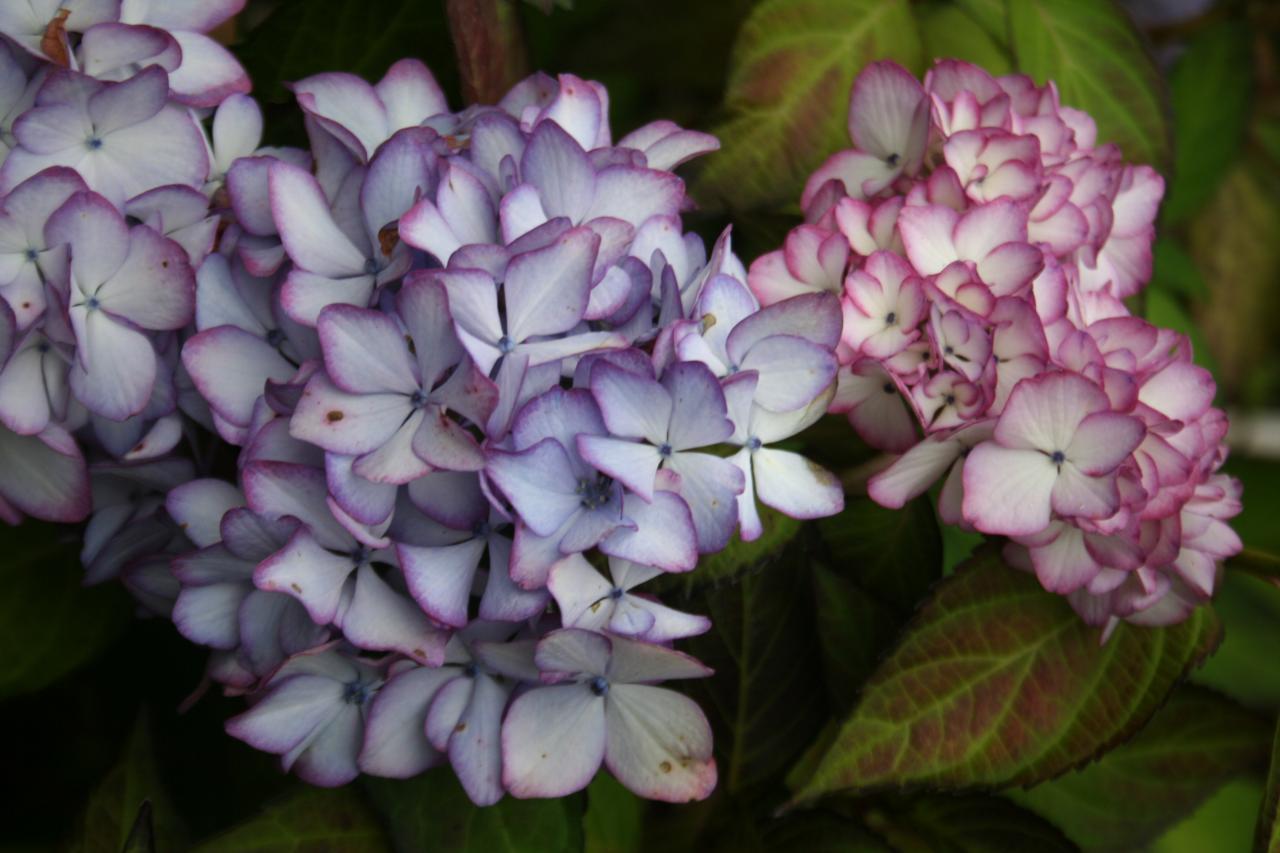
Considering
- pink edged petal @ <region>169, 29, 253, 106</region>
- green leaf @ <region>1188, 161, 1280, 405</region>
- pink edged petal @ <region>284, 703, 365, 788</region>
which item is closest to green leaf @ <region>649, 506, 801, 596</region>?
pink edged petal @ <region>284, 703, 365, 788</region>

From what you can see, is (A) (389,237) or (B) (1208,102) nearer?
(A) (389,237)

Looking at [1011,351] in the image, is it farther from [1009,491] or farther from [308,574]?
[308,574]

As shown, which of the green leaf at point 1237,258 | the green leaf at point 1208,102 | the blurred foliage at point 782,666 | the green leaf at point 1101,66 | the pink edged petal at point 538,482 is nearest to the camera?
the pink edged petal at point 538,482

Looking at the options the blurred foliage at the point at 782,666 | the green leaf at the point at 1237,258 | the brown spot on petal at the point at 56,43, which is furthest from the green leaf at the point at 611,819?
the green leaf at the point at 1237,258

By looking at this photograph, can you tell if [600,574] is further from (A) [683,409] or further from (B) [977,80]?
(B) [977,80]

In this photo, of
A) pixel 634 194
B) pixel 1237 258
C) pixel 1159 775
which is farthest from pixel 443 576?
pixel 1237 258

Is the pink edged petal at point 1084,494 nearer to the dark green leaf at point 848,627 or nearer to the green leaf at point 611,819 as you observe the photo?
the dark green leaf at point 848,627

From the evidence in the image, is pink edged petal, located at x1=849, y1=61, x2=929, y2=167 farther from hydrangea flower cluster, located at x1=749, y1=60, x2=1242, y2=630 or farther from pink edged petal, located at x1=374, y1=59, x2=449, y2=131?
pink edged petal, located at x1=374, y1=59, x2=449, y2=131
